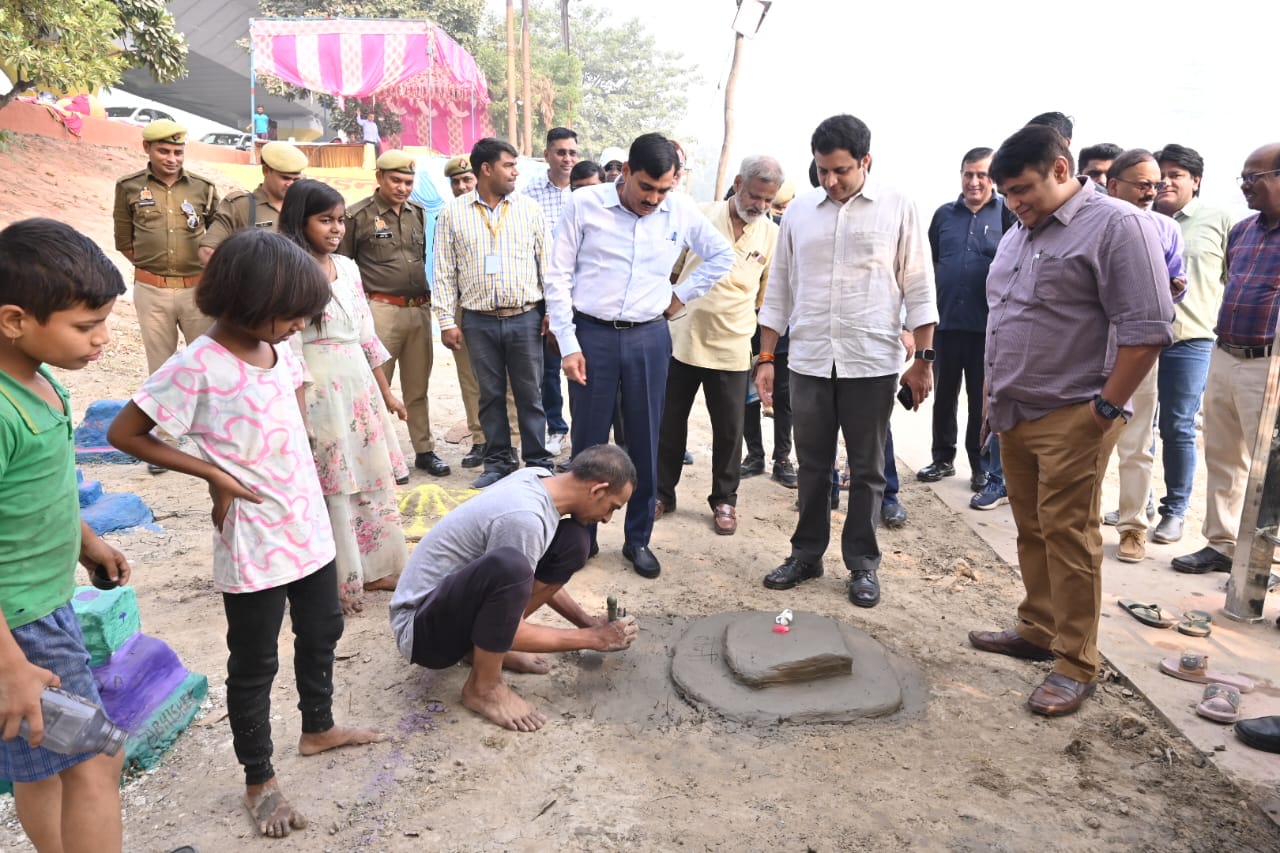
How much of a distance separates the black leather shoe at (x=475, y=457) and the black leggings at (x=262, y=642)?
10.9 ft

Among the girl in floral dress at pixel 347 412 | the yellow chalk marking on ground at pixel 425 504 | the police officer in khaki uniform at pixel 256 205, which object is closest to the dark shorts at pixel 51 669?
the girl in floral dress at pixel 347 412

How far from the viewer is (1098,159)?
16.1ft

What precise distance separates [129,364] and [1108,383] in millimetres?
8560

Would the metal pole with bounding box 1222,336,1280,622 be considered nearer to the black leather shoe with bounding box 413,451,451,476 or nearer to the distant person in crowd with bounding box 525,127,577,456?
the distant person in crowd with bounding box 525,127,577,456

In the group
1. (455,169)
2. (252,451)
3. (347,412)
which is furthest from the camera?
(455,169)

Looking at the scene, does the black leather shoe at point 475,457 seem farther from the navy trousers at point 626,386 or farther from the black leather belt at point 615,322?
the black leather belt at point 615,322

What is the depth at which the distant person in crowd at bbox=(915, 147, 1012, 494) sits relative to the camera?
17.0 ft

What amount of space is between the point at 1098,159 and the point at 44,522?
5.37 meters

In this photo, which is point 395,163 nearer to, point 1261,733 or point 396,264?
point 396,264

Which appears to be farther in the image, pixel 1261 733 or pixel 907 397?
pixel 907 397

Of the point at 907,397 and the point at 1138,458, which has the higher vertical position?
the point at 907,397

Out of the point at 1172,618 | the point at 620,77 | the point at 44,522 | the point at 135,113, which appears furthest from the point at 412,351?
the point at 620,77

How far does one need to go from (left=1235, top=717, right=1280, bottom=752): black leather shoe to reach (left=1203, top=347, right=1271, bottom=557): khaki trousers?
1.63 m

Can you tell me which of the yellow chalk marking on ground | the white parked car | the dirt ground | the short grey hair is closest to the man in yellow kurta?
the short grey hair
